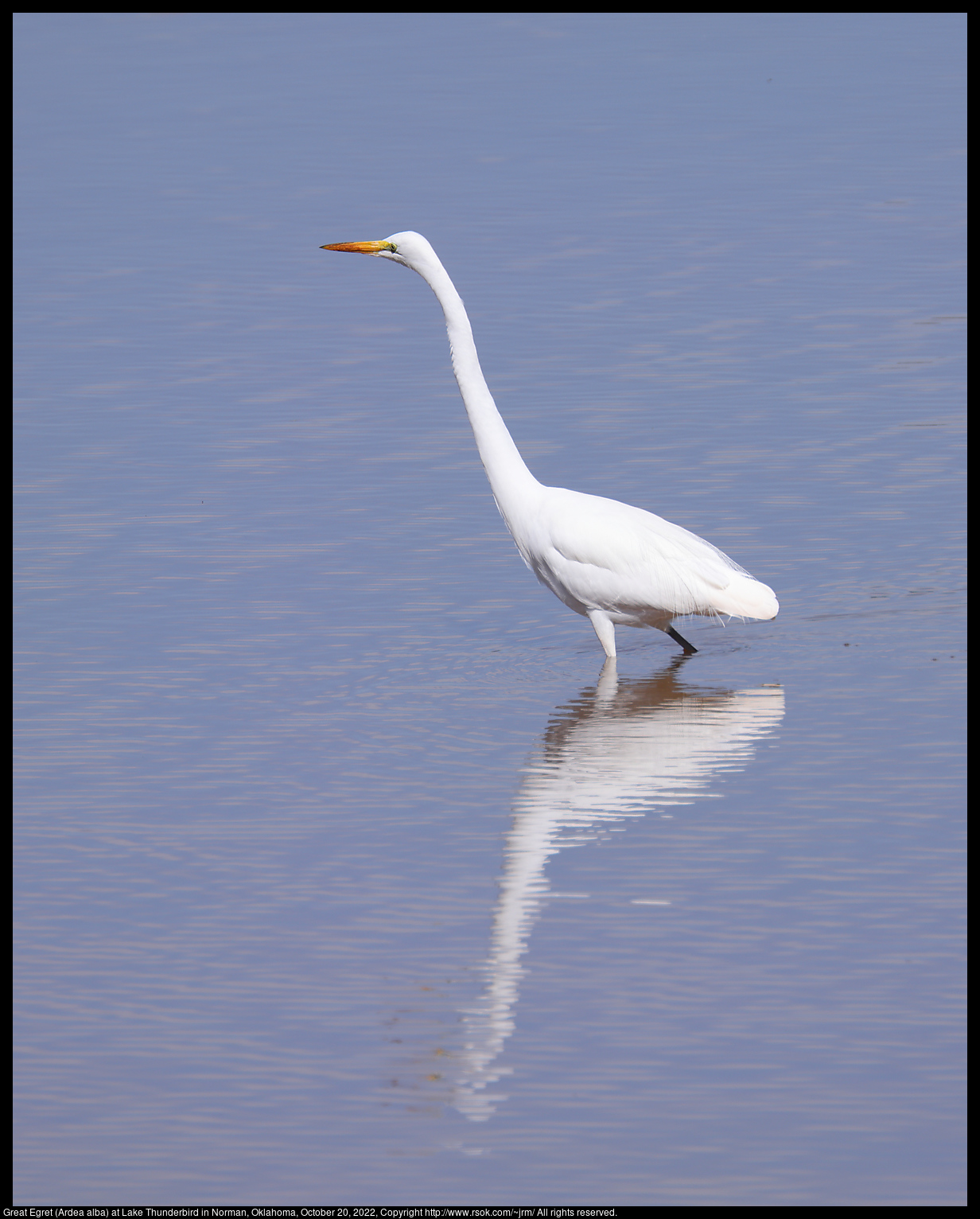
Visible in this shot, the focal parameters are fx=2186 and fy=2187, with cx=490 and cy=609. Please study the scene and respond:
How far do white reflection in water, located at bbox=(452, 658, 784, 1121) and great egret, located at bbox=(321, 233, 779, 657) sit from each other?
30 cm

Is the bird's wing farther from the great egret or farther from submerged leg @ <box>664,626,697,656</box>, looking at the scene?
submerged leg @ <box>664,626,697,656</box>

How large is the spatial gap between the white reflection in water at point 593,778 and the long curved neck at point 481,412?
3.09 feet

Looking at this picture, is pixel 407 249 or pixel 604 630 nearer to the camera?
pixel 604 630

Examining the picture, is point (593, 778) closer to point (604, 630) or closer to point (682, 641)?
point (604, 630)

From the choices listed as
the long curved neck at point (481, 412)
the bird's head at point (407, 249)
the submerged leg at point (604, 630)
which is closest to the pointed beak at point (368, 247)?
the bird's head at point (407, 249)

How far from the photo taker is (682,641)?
996 cm

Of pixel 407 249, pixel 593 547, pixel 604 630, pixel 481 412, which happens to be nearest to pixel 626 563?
pixel 593 547

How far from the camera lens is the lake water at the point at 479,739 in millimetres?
5039

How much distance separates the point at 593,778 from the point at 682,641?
2.28m

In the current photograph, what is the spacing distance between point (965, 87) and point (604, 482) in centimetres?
1579

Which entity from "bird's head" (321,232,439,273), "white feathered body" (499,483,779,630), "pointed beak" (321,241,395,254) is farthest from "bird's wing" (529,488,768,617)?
"pointed beak" (321,241,395,254)

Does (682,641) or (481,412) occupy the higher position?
(481,412)

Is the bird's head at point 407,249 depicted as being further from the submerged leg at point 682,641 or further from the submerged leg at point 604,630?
the submerged leg at point 682,641

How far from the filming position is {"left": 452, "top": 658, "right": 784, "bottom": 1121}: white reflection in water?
5535 mm
